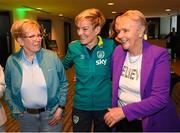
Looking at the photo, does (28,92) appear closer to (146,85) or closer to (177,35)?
(146,85)

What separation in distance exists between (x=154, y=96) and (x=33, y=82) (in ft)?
3.09

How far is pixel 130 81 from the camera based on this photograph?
5.25 feet

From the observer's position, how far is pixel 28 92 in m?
1.98

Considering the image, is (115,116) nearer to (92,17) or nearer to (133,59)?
(133,59)

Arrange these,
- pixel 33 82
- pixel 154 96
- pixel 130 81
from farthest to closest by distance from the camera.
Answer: pixel 33 82 < pixel 130 81 < pixel 154 96

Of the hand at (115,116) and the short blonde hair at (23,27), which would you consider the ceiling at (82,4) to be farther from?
the hand at (115,116)

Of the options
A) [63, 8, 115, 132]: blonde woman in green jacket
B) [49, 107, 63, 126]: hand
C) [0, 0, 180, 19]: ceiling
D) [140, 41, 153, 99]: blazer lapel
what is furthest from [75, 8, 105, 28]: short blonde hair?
[0, 0, 180, 19]: ceiling

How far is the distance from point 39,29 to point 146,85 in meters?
0.98

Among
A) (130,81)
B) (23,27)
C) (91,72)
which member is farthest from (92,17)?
(130,81)

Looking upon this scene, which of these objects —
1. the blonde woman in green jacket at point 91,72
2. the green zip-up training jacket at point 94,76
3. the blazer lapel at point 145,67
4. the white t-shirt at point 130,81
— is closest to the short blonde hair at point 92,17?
the blonde woman in green jacket at point 91,72

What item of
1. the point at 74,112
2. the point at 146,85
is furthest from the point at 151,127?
the point at 74,112

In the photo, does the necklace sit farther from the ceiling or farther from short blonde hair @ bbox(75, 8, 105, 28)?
the ceiling

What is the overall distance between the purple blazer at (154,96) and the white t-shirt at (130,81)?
0.04m

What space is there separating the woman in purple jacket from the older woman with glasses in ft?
1.86
